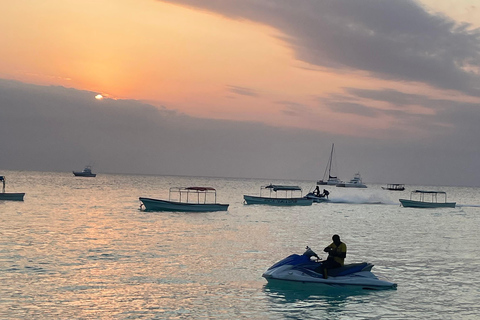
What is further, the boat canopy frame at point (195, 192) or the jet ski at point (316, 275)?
the boat canopy frame at point (195, 192)

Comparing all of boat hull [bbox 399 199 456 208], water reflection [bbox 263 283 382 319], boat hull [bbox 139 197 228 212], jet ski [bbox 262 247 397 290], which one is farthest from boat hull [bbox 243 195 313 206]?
water reflection [bbox 263 283 382 319]

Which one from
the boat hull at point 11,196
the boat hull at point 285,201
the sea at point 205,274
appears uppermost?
Answer: the boat hull at point 285,201

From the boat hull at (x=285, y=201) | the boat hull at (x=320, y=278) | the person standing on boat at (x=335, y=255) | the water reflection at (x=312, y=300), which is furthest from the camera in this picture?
the boat hull at (x=285, y=201)

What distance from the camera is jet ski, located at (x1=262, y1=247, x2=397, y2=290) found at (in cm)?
2298

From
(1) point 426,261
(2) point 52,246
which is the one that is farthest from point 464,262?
(2) point 52,246

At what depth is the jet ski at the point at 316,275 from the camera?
22984 millimetres

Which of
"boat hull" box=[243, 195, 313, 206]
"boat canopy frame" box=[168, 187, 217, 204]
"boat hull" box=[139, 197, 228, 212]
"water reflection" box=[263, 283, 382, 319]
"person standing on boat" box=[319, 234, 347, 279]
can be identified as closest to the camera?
"water reflection" box=[263, 283, 382, 319]

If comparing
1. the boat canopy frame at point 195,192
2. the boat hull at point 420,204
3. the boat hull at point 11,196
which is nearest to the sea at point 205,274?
the boat canopy frame at point 195,192

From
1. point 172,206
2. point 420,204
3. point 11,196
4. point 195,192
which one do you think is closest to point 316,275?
point 172,206

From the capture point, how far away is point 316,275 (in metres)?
23.1

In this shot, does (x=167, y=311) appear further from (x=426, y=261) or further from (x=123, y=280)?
(x=426, y=261)

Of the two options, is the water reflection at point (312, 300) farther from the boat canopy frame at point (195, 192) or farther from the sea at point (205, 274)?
the boat canopy frame at point (195, 192)

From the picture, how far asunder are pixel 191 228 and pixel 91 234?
11.0m

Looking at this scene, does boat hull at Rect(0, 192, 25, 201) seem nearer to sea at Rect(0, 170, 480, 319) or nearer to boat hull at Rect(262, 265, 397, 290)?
sea at Rect(0, 170, 480, 319)
